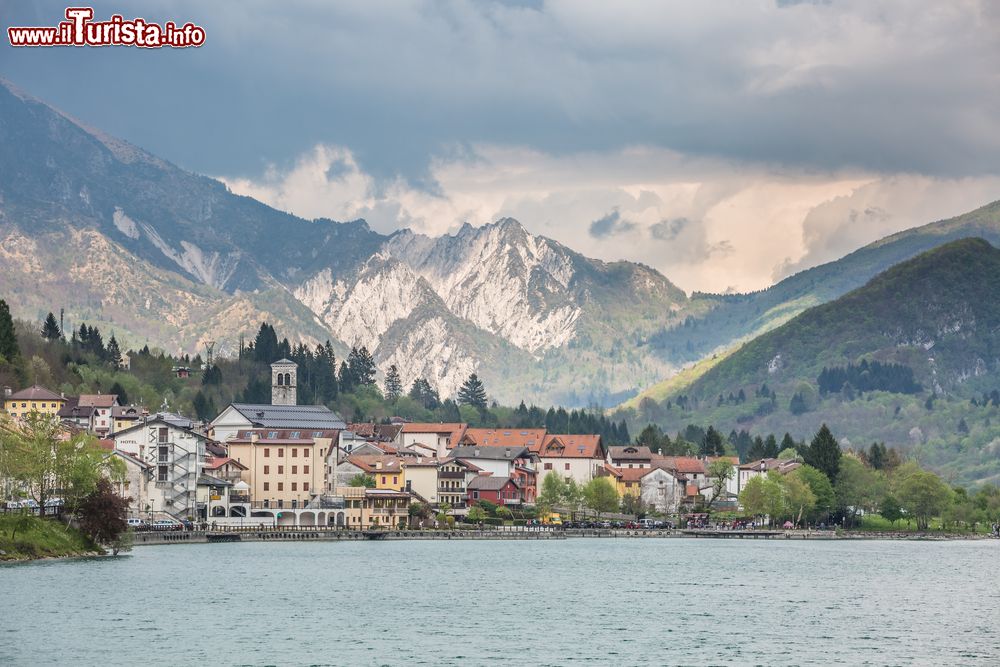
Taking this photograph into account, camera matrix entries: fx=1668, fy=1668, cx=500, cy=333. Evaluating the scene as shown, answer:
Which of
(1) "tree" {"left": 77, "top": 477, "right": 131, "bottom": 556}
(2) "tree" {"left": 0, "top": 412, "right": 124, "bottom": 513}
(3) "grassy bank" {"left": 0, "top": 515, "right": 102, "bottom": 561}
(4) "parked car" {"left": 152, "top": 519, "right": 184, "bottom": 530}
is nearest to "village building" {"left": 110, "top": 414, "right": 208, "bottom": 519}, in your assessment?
(4) "parked car" {"left": 152, "top": 519, "right": 184, "bottom": 530}

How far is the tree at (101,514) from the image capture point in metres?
136

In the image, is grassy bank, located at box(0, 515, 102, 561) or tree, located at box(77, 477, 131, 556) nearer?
grassy bank, located at box(0, 515, 102, 561)

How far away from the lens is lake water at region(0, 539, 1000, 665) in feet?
281

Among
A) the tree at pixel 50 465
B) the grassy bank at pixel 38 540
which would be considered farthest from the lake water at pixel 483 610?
the tree at pixel 50 465

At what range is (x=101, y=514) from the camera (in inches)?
5423

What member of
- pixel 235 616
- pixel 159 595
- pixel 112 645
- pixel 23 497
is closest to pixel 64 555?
pixel 23 497

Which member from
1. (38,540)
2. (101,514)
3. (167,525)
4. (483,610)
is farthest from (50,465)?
(483,610)

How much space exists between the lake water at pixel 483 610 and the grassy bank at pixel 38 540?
12.1ft

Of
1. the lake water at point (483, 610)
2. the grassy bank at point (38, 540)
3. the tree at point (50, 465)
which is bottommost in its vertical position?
the lake water at point (483, 610)

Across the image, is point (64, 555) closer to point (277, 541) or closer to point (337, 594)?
point (337, 594)

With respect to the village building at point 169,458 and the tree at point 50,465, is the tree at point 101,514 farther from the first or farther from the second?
the village building at point 169,458

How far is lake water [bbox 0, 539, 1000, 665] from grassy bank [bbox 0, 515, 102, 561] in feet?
12.1

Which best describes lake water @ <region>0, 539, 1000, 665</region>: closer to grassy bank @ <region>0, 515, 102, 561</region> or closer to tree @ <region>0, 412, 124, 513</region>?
grassy bank @ <region>0, 515, 102, 561</region>

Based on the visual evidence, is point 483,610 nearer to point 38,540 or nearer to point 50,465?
point 38,540
